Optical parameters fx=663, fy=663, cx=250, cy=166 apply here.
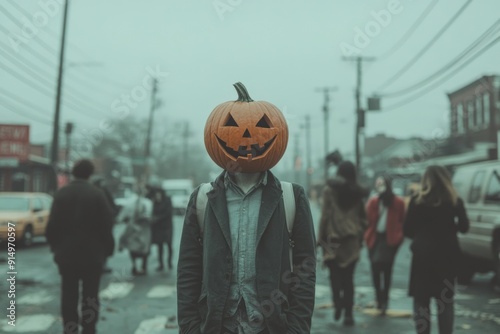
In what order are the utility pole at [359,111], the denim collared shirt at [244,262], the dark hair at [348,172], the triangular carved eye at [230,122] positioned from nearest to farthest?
1. the denim collared shirt at [244,262]
2. the triangular carved eye at [230,122]
3. the dark hair at [348,172]
4. the utility pole at [359,111]

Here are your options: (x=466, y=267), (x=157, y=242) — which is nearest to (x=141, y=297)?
(x=157, y=242)

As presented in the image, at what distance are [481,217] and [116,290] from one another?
6133 mm

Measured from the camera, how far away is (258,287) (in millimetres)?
2904

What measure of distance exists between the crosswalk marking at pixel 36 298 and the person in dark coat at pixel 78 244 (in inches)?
132

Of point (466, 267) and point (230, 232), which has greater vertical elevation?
point (230, 232)

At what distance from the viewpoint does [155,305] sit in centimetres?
923

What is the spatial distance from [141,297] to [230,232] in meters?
7.35

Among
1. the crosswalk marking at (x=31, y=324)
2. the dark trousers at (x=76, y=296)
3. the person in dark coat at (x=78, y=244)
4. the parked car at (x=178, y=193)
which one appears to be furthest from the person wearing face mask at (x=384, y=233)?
the parked car at (x=178, y=193)

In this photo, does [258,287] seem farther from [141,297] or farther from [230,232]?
[141,297]

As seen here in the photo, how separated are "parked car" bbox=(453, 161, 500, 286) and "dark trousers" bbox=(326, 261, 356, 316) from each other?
3.28 meters

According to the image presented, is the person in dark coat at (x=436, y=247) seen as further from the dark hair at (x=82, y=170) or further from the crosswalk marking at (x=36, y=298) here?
the crosswalk marking at (x=36, y=298)

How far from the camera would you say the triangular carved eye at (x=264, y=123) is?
3250mm

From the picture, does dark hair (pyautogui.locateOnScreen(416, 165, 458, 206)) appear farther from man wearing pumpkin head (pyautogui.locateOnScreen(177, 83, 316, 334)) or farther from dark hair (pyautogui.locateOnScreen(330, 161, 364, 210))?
man wearing pumpkin head (pyautogui.locateOnScreen(177, 83, 316, 334))

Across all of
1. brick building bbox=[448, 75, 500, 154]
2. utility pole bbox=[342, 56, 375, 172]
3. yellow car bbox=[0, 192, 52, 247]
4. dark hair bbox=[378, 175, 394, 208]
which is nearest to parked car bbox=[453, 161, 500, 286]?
dark hair bbox=[378, 175, 394, 208]
